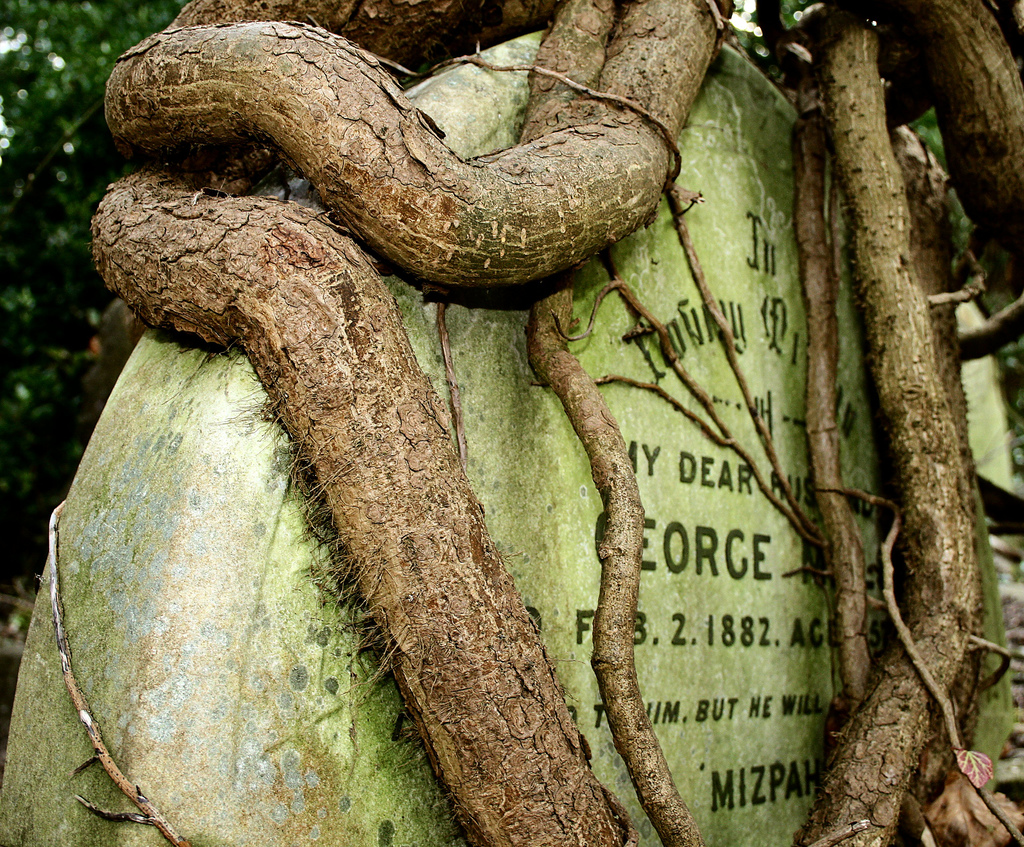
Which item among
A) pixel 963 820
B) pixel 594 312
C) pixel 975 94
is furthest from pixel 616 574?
pixel 975 94

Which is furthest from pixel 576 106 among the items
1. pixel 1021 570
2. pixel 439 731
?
pixel 1021 570

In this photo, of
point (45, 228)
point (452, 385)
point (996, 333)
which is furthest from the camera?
point (45, 228)

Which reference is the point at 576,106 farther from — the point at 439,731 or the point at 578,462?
the point at 439,731

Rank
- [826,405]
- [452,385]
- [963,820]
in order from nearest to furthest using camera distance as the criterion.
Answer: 1. [452,385]
2. [963,820]
3. [826,405]

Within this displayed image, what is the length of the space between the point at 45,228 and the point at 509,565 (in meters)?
3.58

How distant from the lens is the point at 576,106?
180 centimetres

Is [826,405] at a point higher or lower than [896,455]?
higher

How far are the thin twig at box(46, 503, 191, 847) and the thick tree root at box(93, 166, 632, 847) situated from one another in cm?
40

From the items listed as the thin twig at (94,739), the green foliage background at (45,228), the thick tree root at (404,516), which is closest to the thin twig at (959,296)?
the thick tree root at (404,516)

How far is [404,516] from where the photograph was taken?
52.7 inches

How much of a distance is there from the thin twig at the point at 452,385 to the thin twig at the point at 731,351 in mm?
783

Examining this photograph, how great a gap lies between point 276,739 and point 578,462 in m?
0.82

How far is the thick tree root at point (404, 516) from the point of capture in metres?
1.32

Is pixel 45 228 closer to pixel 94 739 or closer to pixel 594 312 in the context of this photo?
pixel 594 312
